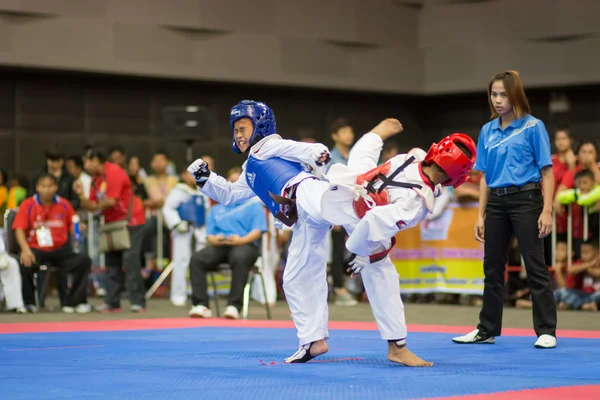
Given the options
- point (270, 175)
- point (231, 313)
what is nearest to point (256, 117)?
point (270, 175)

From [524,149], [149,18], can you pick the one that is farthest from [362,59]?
[524,149]

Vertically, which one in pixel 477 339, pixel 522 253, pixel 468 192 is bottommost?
pixel 477 339

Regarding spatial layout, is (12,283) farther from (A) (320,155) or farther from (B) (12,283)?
(A) (320,155)

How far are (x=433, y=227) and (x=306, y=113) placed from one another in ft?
22.8

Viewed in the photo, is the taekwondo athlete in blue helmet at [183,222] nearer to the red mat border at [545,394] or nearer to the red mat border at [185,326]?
the red mat border at [185,326]

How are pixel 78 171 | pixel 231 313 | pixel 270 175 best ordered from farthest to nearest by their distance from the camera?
pixel 78 171 → pixel 231 313 → pixel 270 175

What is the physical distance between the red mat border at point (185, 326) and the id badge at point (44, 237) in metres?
1.67

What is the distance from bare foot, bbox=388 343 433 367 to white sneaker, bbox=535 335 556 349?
117 cm

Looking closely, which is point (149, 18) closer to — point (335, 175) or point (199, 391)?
point (335, 175)

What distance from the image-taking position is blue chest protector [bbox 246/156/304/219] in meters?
4.99

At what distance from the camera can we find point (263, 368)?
461 centimetres

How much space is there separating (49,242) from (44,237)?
0.24 feet

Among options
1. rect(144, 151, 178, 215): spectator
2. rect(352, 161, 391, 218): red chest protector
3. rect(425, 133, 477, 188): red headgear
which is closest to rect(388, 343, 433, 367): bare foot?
rect(352, 161, 391, 218): red chest protector

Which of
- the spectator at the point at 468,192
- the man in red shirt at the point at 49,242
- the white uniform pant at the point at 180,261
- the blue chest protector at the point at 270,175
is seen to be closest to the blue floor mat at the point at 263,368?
the blue chest protector at the point at 270,175
